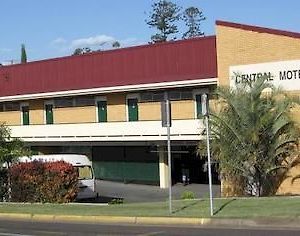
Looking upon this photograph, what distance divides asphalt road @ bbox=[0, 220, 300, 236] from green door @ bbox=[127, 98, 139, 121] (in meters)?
18.4

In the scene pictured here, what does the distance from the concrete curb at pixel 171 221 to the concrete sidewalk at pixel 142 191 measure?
1068cm

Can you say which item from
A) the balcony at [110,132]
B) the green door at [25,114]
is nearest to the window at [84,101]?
the balcony at [110,132]

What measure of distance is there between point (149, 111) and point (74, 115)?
5936 millimetres

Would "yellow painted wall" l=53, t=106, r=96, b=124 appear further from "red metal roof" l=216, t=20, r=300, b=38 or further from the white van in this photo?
"red metal roof" l=216, t=20, r=300, b=38

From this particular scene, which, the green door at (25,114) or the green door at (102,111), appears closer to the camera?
the green door at (102,111)

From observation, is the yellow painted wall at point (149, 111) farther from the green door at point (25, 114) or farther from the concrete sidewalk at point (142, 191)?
the green door at point (25, 114)

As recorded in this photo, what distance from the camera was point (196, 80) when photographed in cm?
3244

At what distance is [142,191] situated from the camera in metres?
35.3

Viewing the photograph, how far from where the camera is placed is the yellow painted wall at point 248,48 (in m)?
27.1

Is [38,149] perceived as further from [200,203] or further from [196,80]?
[200,203]

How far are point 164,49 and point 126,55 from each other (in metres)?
3.13

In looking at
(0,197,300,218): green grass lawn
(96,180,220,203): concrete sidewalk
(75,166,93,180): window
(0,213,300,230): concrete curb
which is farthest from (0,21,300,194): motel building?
(0,213,300,230): concrete curb

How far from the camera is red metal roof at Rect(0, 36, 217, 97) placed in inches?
1305

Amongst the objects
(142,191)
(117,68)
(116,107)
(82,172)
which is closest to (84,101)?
(116,107)
